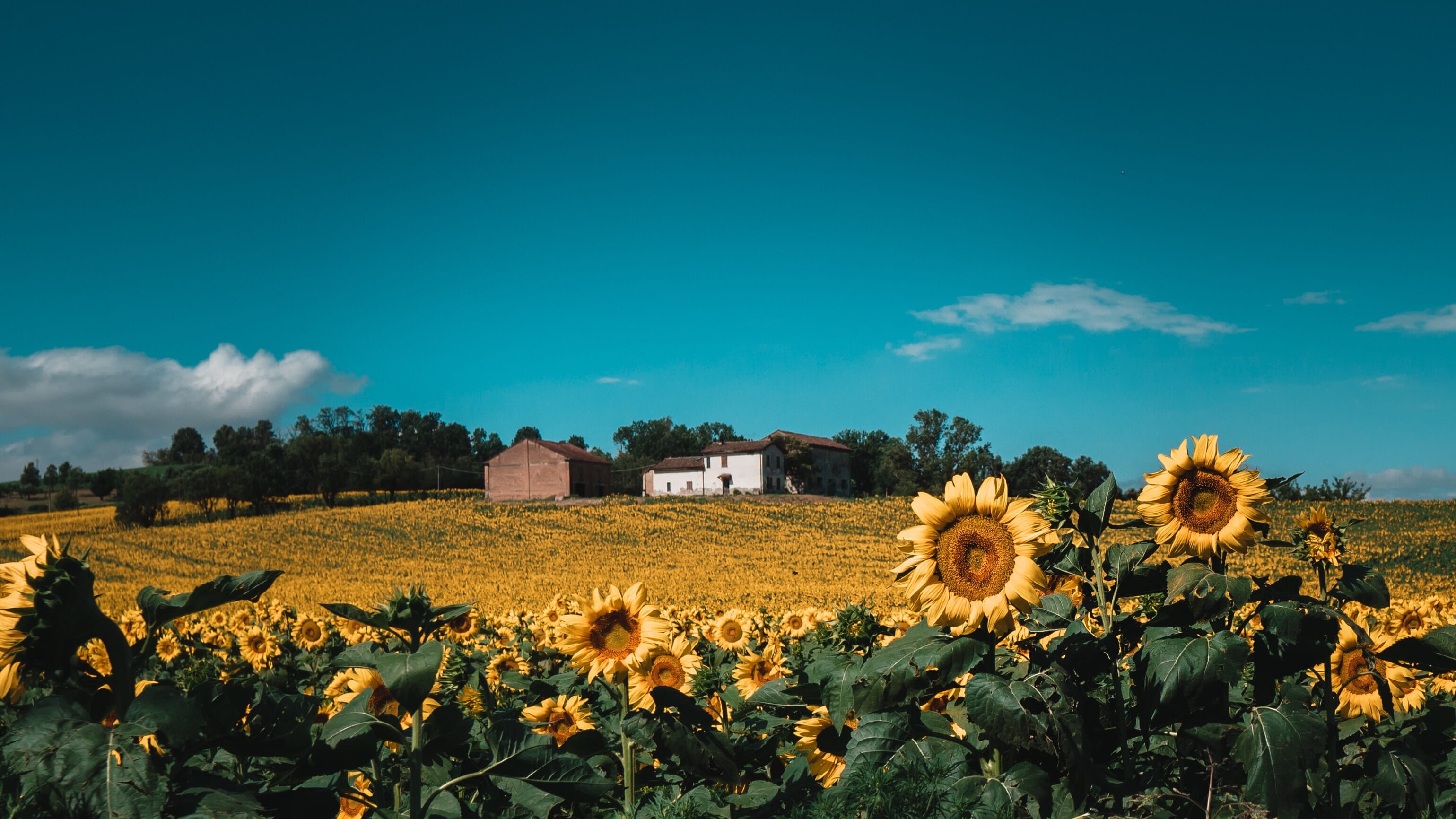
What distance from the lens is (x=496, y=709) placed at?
3.01 metres

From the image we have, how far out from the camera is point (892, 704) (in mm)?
2199

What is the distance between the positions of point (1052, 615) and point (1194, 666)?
410 millimetres

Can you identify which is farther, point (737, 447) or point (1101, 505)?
point (737, 447)

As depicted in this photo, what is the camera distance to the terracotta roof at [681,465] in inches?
3022

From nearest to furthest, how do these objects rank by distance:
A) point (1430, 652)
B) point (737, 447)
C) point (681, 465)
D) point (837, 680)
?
point (837, 680), point (1430, 652), point (737, 447), point (681, 465)

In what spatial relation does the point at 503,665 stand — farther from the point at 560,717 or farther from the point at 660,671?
the point at 660,671

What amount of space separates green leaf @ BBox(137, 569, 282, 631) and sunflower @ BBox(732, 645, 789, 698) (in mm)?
2088

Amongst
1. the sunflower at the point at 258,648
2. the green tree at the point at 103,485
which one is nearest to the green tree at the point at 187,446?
the green tree at the point at 103,485

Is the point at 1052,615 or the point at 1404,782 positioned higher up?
the point at 1052,615

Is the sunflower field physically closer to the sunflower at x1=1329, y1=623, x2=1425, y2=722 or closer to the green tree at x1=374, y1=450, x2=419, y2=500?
the sunflower at x1=1329, y1=623, x2=1425, y2=722

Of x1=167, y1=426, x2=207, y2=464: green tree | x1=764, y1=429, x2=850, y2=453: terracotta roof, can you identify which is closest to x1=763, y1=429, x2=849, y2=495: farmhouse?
x1=764, y1=429, x2=850, y2=453: terracotta roof

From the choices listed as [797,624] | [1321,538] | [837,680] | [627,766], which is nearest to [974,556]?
[837,680]

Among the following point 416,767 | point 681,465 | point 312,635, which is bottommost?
point 312,635

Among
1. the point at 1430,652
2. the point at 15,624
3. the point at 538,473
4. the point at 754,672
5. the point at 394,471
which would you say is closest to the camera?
the point at 15,624
